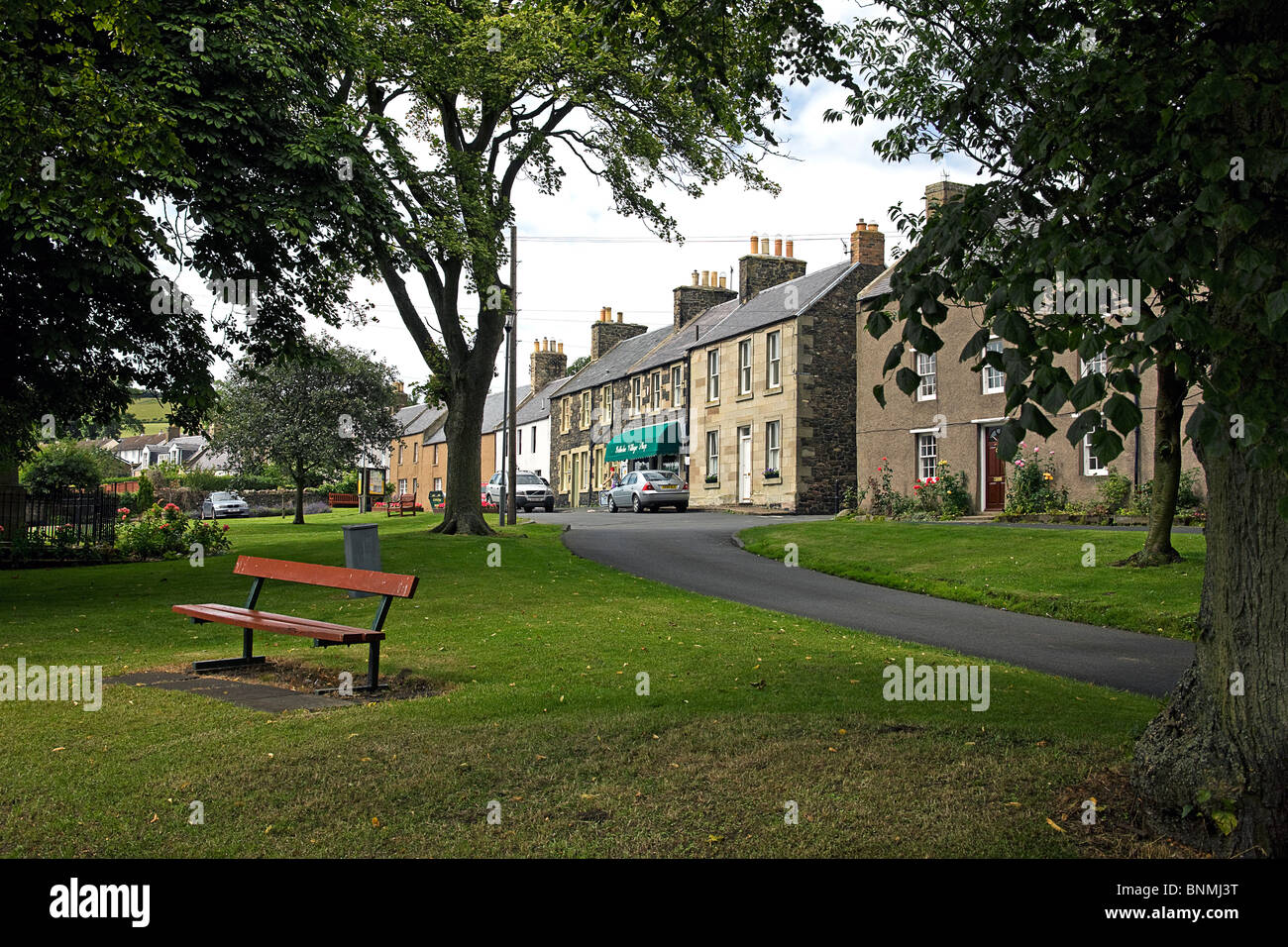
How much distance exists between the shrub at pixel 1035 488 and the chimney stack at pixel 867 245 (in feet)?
44.5

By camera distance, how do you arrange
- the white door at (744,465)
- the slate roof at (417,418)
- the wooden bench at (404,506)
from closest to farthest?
1. the white door at (744,465)
2. the wooden bench at (404,506)
3. the slate roof at (417,418)

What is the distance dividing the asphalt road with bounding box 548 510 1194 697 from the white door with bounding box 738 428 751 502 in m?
15.0

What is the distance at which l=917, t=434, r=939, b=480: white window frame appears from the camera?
30.2 meters

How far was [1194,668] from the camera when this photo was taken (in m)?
5.16

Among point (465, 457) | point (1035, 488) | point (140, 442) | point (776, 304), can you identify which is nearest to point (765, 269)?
point (776, 304)

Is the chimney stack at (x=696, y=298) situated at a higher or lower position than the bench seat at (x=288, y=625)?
higher

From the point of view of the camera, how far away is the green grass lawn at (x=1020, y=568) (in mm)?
13117

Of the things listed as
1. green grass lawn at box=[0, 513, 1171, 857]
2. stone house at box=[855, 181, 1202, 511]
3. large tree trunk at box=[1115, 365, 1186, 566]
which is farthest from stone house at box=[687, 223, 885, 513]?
green grass lawn at box=[0, 513, 1171, 857]

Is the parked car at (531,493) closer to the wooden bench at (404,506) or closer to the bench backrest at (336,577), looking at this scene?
the wooden bench at (404,506)

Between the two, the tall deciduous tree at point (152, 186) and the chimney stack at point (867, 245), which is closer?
the tall deciduous tree at point (152, 186)

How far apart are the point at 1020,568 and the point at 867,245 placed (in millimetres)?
23399

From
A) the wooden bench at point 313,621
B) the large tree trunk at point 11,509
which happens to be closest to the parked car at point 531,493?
the large tree trunk at point 11,509

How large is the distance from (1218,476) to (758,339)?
110ft
